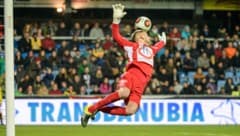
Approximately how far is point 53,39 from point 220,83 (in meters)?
5.95

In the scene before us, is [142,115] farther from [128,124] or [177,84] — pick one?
[177,84]

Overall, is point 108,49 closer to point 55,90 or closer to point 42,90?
point 55,90

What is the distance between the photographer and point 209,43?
78.1 feet

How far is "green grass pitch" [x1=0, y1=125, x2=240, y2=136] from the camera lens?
16.1 m

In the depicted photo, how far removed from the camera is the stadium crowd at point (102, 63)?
21.5 m

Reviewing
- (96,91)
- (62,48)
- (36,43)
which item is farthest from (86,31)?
(96,91)

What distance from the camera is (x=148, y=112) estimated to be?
19859mm

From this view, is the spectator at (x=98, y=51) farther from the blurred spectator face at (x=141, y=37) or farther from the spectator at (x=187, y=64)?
the blurred spectator face at (x=141, y=37)

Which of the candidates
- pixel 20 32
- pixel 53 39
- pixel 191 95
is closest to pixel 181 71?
pixel 191 95

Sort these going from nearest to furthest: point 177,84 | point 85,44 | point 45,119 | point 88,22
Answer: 1. point 45,119
2. point 177,84
3. point 85,44
4. point 88,22

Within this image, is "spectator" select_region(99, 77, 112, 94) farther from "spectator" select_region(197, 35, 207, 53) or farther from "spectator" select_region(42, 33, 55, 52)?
"spectator" select_region(197, 35, 207, 53)

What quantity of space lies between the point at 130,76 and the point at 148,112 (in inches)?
348

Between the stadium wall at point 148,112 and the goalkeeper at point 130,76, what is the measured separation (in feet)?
26.4

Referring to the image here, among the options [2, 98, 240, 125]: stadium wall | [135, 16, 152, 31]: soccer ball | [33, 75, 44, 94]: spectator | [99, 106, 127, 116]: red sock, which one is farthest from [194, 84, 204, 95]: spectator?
[99, 106, 127, 116]: red sock
